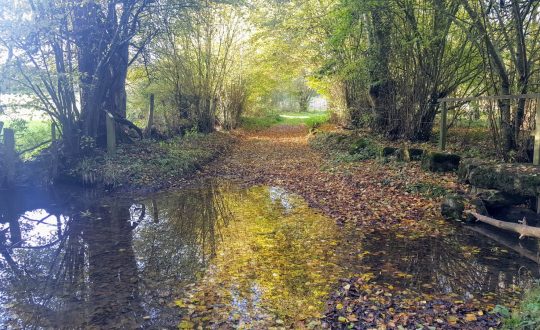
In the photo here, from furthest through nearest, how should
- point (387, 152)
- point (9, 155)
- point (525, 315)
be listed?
point (387, 152), point (9, 155), point (525, 315)

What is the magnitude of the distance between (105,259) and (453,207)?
6.03 meters

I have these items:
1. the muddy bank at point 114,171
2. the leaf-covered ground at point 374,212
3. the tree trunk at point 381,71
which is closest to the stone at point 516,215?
the leaf-covered ground at point 374,212

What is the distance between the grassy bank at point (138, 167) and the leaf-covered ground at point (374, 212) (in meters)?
1.07

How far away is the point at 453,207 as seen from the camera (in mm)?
7199

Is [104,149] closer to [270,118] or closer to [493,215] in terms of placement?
[493,215]

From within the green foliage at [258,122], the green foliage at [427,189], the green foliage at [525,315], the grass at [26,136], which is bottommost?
the green foliage at [525,315]

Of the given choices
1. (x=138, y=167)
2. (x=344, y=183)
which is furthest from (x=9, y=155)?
(x=344, y=183)

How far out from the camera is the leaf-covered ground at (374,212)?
396cm

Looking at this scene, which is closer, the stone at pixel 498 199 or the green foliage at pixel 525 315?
the green foliage at pixel 525 315

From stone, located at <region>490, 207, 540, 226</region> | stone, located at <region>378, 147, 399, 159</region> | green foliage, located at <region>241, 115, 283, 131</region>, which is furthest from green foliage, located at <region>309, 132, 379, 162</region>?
green foliage, located at <region>241, 115, 283, 131</region>

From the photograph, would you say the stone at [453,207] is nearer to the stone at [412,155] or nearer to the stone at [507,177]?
the stone at [507,177]

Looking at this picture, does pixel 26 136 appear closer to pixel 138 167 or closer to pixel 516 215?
pixel 138 167

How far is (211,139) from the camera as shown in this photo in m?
19.0

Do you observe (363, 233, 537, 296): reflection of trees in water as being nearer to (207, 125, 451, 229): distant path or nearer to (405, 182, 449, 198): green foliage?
(207, 125, 451, 229): distant path
